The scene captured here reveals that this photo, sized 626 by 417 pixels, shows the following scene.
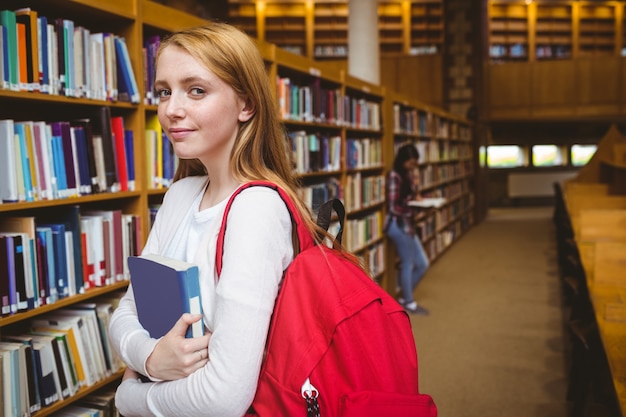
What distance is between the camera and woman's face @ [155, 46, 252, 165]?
43.8 inches

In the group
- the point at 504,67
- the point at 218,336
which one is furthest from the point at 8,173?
the point at 504,67

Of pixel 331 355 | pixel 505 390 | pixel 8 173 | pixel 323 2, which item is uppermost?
pixel 323 2

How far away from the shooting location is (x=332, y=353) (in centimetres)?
100

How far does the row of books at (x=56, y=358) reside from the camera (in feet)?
6.48

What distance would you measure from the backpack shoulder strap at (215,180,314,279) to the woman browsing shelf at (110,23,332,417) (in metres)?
0.01

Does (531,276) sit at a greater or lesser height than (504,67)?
lesser

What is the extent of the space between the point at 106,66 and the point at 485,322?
413 cm

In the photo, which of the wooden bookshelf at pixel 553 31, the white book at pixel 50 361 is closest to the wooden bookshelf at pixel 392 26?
the wooden bookshelf at pixel 553 31

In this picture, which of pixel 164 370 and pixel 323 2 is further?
pixel 323 2

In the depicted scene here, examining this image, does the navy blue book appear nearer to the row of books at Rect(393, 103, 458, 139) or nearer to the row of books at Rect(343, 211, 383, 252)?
the row of books at Rect(343, 211, 383, 252)

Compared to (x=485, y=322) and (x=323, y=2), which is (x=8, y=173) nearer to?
(x=485, y=322)

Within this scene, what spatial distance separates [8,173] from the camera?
6.48 ft

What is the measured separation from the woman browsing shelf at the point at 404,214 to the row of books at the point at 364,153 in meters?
0.20

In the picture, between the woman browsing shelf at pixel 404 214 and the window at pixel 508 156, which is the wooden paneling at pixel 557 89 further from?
the woman browsing shelf at pixel 404 214
